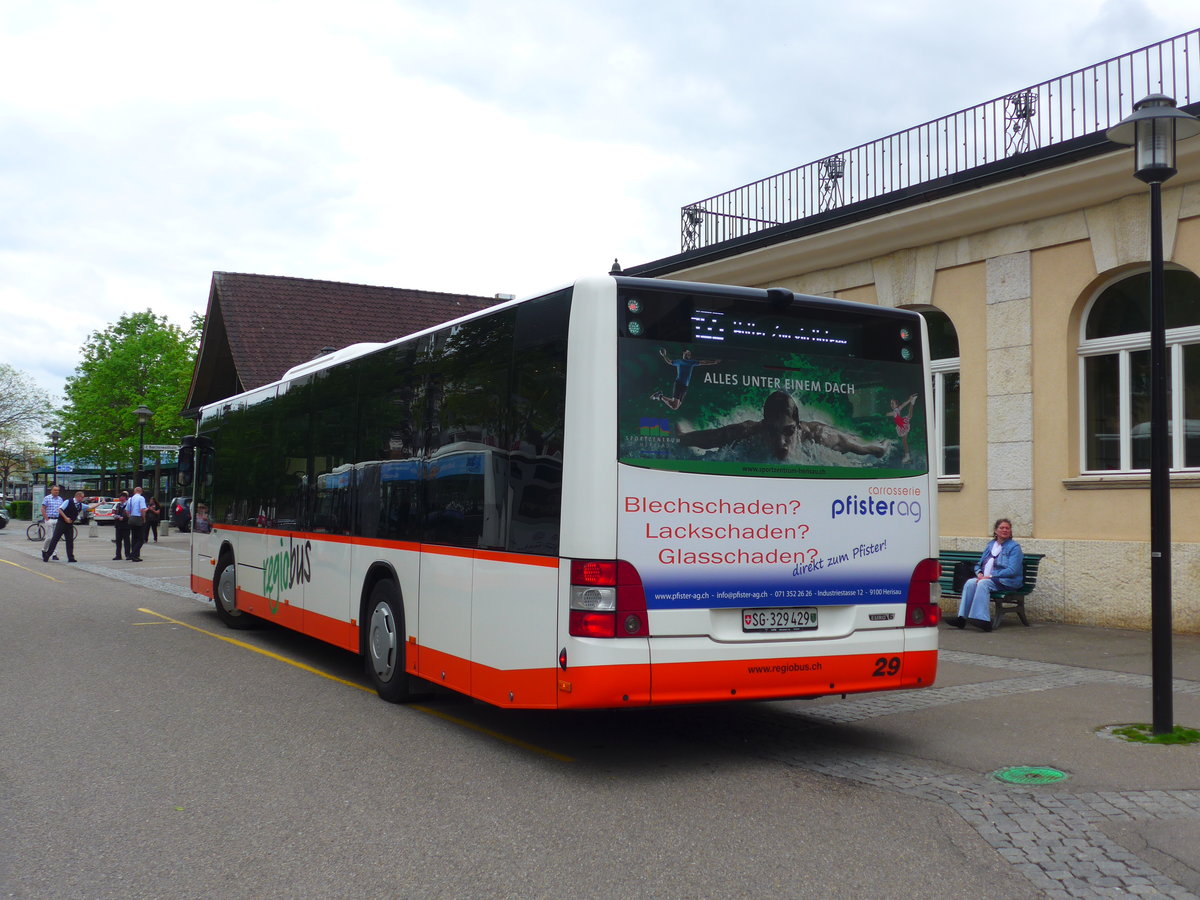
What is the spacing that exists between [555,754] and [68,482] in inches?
3689

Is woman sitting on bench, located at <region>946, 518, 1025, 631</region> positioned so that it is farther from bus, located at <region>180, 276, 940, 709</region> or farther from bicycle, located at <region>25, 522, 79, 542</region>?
bicycle, located at <region>25, 522, 79, 542</region>

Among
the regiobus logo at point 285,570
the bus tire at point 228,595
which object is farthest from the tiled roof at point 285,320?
the regiobus logo at point 285,570

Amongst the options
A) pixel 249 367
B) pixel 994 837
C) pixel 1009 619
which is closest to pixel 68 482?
pixel 249 367

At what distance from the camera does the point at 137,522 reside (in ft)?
91.5

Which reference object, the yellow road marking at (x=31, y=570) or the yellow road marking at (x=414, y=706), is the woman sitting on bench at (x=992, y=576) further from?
the yellow road marking at (x=31, y=570)

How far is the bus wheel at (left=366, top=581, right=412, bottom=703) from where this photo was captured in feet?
28.3

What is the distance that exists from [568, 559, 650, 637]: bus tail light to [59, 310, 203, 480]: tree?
2303 inches

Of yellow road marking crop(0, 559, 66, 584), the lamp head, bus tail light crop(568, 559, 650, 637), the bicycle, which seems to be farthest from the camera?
the bicycle

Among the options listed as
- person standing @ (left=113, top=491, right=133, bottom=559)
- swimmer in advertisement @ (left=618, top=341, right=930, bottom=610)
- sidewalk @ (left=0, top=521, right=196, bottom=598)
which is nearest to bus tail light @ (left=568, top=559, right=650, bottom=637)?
swimmer in advertisement @ (left=618, top=341, right=930, bottom=610)

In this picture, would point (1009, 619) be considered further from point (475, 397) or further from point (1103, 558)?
point (475, 397)

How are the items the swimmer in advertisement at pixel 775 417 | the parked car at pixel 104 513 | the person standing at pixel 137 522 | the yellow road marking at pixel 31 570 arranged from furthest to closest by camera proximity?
the parked car at pixel 104 513, the person standing at pixel 137 522, the yellow road marking at pixel 31 570, the swimmer in advertisement at pixel 775 417

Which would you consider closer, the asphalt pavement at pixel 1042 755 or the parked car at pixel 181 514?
the asphalt pavement at pixel 1042 755

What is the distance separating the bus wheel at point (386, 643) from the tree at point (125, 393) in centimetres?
5530

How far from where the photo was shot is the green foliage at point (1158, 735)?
727 centimetres
